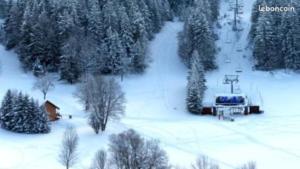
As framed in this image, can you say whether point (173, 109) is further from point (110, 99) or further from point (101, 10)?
point (101, 10)

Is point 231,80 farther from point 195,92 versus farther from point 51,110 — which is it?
point 51,110

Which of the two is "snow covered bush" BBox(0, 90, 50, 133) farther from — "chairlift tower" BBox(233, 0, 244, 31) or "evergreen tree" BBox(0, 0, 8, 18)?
"chairlift tower" BBox(233, 0, 244, 31)

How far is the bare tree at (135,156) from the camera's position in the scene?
4912cm

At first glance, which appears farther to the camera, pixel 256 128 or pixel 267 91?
pixel 267 91

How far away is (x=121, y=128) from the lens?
74625 millimetres

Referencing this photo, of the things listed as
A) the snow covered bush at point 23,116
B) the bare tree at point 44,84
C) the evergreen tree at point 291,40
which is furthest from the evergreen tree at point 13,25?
the evergreen tree at point 291,40

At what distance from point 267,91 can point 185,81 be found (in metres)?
11.6

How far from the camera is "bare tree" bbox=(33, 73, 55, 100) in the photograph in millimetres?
83750

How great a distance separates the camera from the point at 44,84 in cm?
8369

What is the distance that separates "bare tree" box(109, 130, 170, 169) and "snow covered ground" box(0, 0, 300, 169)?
10.1m

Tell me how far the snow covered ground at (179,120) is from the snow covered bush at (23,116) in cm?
118

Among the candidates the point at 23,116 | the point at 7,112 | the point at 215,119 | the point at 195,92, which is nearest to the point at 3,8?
the point at 7,112

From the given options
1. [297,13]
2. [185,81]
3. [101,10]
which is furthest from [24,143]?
[297,13]

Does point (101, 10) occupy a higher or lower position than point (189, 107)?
higher
